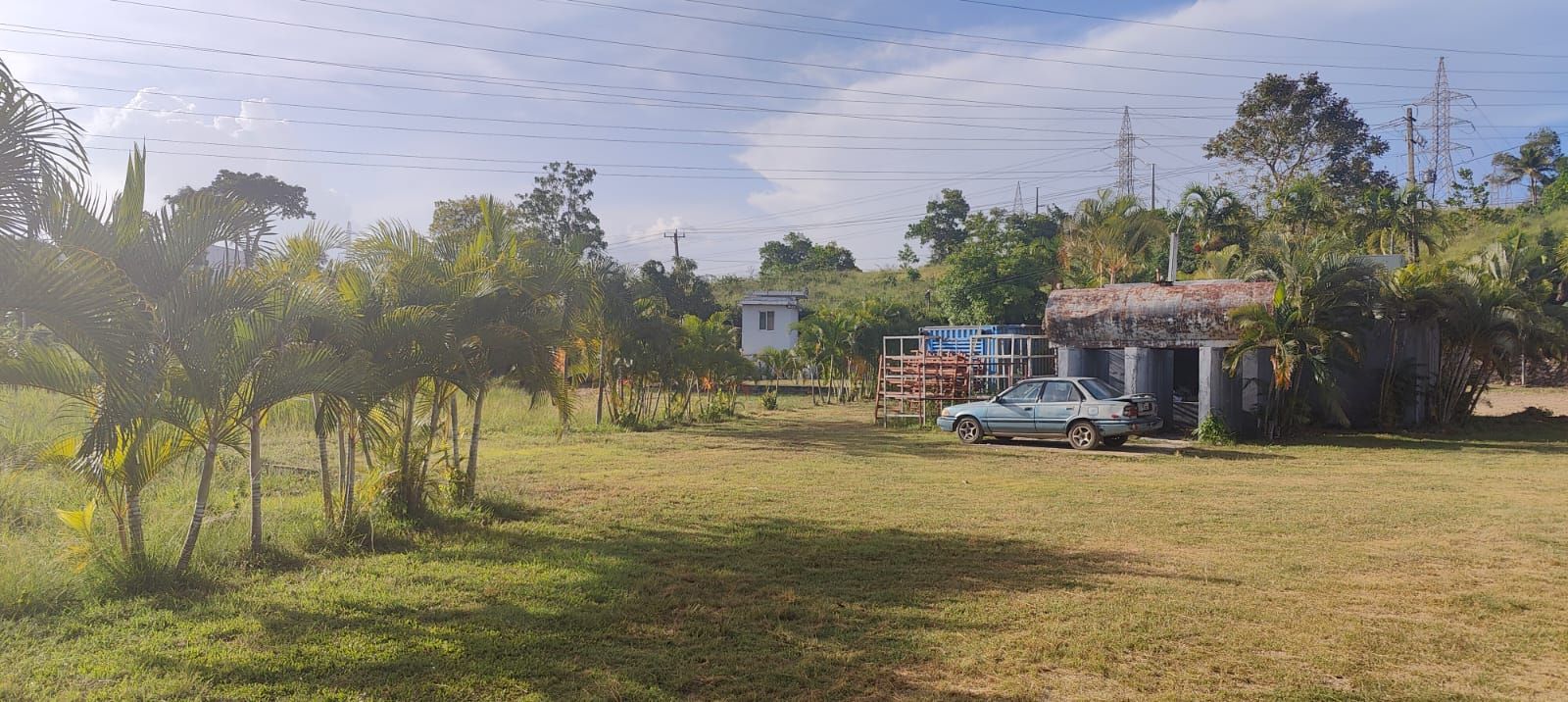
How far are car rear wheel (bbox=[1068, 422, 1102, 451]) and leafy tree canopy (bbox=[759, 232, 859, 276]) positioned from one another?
5175cm

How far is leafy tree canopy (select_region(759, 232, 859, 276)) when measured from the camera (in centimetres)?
6912

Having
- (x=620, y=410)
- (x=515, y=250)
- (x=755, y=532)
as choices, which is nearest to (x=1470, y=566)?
(x=755, y=532)

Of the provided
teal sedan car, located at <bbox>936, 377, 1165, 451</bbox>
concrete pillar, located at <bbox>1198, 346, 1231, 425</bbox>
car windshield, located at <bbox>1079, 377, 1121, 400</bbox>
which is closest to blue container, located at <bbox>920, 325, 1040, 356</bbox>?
teal sedan car, located at <bbox>936, 377, 1165, 451</bbox>

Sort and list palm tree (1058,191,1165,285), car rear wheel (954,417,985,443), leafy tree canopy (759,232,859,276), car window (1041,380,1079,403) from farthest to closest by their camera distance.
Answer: leafy tree canopy (759,232,859,276), palm tree (1058,191,1165,285), car rear wheel (954,417,985,443), car window (1041,380,1079,403)

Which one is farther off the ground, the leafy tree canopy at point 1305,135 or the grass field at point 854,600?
the leafy tree canopy at point 1305,135

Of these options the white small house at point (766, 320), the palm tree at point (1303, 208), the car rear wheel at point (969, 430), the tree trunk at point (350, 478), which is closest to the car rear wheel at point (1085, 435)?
the car rear wheel at point (969, 430)

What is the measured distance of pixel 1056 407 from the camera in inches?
683

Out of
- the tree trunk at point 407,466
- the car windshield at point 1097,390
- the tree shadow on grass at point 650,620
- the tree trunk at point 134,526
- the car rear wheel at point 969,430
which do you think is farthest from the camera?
the car rear wheel at point 969,430

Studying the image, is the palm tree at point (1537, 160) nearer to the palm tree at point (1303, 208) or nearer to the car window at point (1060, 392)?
the palm tree at point (1303, 208)

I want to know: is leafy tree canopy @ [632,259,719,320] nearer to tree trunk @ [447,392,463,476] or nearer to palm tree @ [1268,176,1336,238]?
palm tree @ [1268,176,1336,238]

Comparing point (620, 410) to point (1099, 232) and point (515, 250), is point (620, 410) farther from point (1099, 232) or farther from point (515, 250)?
point (1099, 232)

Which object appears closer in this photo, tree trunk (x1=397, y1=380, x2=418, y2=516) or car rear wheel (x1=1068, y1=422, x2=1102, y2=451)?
tree trunk (x1=397, y1=380, x2=418, y2=516)

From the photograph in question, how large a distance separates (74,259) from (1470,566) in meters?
10.4

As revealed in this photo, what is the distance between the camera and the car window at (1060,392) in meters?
17.2
